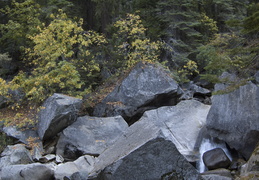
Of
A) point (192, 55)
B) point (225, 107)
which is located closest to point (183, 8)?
point (192, 55)

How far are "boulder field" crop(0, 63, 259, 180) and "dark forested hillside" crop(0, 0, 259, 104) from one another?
1549 mm

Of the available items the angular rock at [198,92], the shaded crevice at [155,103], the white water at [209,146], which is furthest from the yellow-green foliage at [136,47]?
the white water at [209,146]

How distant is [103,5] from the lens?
16.2 meters

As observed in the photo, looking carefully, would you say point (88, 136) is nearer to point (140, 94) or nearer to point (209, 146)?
point (140, 94)

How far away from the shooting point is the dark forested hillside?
40.6 ft

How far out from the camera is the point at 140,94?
39.5 feet

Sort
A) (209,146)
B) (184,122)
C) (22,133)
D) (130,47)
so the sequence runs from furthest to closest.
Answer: (130,47), (22,133), (184,122), (209,146)

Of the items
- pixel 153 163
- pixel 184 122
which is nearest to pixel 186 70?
pixel 184 122

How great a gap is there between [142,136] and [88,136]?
16.2ft

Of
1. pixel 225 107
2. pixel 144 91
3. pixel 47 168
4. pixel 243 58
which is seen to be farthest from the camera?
pixel 144 91

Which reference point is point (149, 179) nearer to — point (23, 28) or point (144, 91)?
point (144, 91)

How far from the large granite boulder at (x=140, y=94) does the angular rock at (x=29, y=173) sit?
17.0 feet

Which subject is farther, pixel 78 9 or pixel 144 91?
pixel 78 9

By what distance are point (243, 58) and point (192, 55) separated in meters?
9.35
